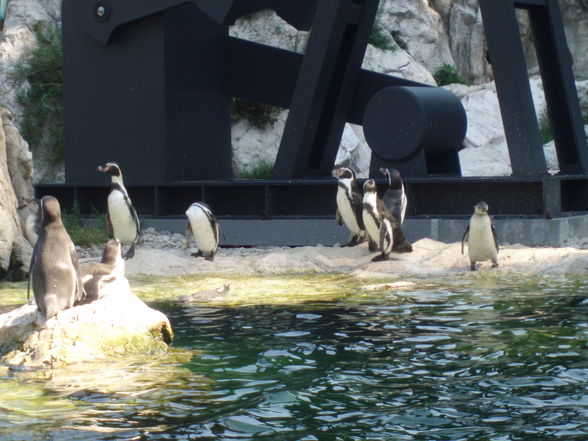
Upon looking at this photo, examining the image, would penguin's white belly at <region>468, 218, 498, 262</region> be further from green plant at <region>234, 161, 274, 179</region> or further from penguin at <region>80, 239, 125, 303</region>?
green plant at <region>234, 161, 274, 179</region>

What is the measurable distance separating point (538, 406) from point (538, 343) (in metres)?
1.53

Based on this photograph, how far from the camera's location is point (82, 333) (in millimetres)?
6281

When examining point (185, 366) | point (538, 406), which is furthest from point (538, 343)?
point (185, 366)

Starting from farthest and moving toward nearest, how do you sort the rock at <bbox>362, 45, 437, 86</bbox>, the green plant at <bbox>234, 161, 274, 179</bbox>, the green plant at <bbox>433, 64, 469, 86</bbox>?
the green plant at <bbox>433, 64, 469, 86</bbox> < the rock at <bbox>362, 45, 437, 86</bbox> < the green plant at <bbox>234, 161, 274, 179</bbox>

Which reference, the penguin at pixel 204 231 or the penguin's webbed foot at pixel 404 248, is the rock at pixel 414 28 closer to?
the penguin at pixel 204 231

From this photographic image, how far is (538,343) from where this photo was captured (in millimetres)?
6355

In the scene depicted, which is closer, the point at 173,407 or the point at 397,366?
the point at 173,407

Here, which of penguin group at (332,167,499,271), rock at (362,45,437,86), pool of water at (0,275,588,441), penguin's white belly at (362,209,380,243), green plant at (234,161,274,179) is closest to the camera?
pool of water at (0,275,588,441)

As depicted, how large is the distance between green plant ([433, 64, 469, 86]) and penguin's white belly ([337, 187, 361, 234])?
13850mm

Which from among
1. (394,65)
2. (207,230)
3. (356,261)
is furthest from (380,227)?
(394,65)

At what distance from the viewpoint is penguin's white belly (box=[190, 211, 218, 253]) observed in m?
11.6

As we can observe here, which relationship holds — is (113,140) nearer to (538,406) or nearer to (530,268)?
(530,268)

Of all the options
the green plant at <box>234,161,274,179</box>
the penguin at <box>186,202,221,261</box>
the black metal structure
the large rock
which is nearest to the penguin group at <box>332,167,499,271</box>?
the black metal structure

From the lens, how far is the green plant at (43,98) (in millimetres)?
19453
